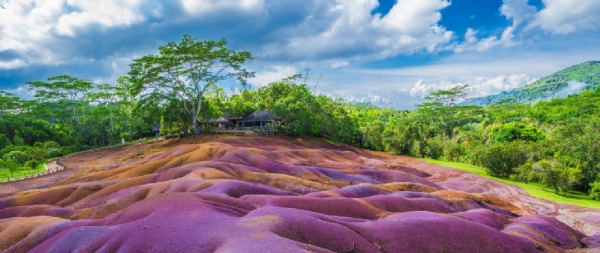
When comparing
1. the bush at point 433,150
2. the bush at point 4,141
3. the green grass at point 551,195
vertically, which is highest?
the bush at point 4,141

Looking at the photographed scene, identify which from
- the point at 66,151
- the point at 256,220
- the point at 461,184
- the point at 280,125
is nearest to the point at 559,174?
the point at 461,184

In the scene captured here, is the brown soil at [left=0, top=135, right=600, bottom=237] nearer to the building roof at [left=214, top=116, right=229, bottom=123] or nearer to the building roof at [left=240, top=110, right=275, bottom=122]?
the building roof at [left=214, top=116, right=229, bottom=123]

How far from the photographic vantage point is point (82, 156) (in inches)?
2040

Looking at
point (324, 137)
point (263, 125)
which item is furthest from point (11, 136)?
point (324, 137)

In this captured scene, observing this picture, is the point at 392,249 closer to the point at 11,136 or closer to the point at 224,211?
the point at 224,211

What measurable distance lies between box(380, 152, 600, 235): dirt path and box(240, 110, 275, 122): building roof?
99.7 ft

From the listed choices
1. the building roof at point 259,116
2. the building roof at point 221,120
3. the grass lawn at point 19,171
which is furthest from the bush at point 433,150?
the grass lawn at point 19,171

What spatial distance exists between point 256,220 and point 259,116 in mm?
50988

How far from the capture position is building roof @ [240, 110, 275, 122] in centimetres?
6328

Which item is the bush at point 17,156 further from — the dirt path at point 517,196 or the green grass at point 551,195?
the green grass at point 551,195

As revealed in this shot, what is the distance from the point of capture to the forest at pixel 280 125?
35.4 meters

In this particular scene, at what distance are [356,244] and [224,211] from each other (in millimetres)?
6696

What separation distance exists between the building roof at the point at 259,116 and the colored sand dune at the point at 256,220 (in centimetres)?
3475

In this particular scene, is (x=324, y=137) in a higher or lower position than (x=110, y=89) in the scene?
lower
